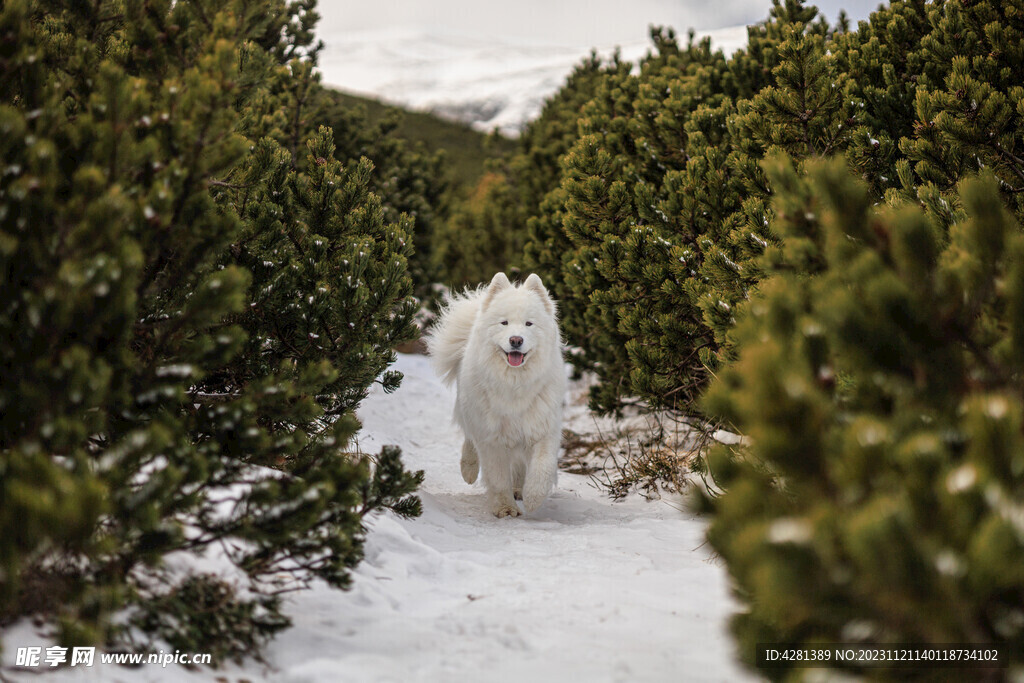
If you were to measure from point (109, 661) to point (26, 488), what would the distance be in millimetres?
710

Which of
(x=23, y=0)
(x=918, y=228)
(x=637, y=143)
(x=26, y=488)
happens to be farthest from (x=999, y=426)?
(x=637, y=143)

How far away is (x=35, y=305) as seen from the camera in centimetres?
216

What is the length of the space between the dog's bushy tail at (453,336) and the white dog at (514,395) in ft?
2.21

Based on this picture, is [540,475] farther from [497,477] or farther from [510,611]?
[510,611]

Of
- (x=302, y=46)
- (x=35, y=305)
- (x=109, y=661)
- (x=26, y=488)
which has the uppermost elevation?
(x=302, y=46)

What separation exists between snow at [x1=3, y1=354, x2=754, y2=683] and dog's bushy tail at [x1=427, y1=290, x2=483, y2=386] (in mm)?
1957

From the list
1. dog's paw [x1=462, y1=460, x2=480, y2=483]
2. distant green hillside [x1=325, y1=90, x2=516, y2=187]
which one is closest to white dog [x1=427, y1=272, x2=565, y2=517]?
dog's paw [x1=462, y1=460, x2=480, y2=483]

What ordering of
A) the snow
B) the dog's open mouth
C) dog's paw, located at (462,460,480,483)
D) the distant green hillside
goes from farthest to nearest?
the distant green hillside < dog's paw, located at (462,460,480,483) < the dog's open mouth < the snow

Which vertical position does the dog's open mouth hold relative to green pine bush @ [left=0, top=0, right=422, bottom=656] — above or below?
above

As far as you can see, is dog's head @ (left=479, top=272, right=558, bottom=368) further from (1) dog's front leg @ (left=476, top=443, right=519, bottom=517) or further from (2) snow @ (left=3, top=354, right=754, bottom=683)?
(2) snow @ (left=3, top=354, right=754, bottom=683)

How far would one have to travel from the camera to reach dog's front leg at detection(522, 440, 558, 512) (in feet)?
17.9

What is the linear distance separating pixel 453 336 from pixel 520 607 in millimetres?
3953

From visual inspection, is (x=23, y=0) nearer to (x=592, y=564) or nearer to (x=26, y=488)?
(x=26, y=488)

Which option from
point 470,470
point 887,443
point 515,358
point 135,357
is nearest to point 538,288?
point 515,358
